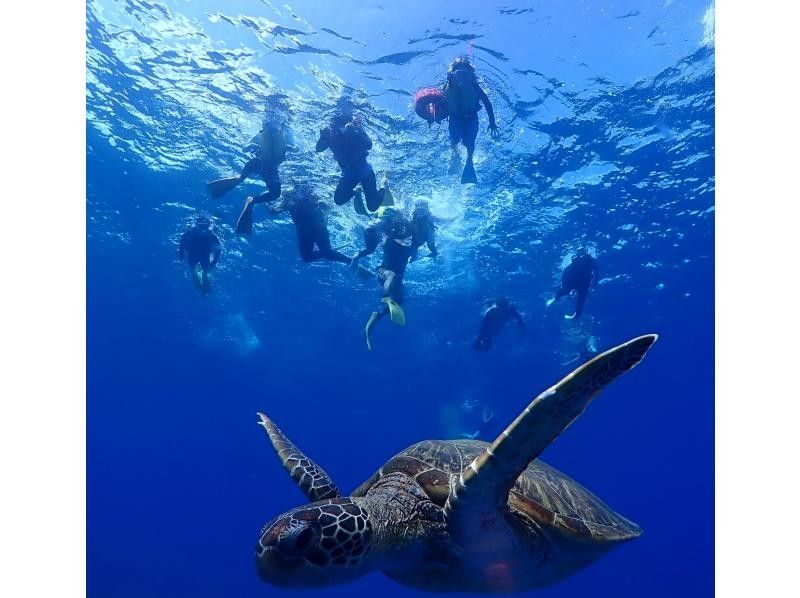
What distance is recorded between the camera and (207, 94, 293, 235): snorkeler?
9617 mm

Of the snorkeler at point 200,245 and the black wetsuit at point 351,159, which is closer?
the black wetsuit at point 351,159

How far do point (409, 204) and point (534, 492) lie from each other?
415 inches

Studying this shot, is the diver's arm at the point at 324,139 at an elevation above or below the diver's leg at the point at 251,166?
below

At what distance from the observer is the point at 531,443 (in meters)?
2.42

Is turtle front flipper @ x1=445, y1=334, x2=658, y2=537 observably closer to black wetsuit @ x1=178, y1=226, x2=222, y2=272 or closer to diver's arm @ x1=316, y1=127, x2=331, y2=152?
diver's arm @ x1=316, y1=127, x2=331, y2=152

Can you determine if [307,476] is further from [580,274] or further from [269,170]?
[580,274]

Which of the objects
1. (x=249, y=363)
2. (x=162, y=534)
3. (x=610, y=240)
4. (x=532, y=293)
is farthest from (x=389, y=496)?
(x=162, y=534)

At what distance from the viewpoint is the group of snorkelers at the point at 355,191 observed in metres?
7.95

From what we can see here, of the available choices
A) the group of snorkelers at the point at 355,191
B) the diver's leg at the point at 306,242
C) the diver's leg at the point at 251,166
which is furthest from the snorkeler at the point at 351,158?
the diver's leg at the point at 251,166

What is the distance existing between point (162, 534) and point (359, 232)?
62870 millimetres

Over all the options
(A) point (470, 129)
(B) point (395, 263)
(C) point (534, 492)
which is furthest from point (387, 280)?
(C) point (534, 492)

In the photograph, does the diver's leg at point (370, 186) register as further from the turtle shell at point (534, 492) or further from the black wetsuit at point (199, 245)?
the turtle shell at point (534, 492)

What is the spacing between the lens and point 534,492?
361cm

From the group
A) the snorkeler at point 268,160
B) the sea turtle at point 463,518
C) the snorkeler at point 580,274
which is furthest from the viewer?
the snorkeler at point 580,274
